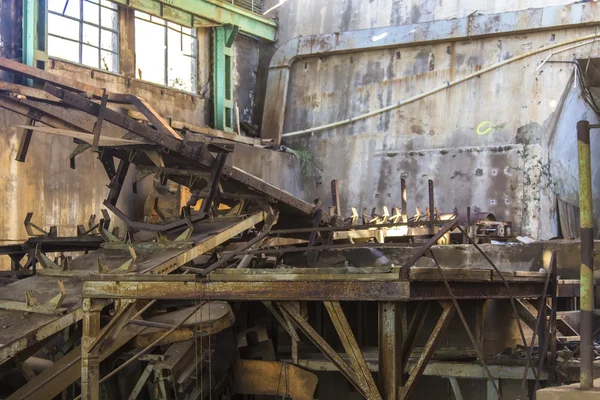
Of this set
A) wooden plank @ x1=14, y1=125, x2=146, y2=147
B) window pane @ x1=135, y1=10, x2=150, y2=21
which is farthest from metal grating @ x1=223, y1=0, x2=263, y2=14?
wooden plank @ x1=14, y1=125, x2=146, y2=147

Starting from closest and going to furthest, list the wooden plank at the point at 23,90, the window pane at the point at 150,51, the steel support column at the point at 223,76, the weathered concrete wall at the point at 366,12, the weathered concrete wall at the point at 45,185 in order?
the wooden plank at the point at 23,90 → the weathered concrete wall at the point at 45,185 → the window pane at the point at 150,51 → the weathered concrete wall at the point at 366,12 → the steel support column at the point at 223,76

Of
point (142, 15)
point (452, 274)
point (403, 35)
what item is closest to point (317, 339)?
point (452, 274)

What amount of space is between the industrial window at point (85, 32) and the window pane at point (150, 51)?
1.80ft

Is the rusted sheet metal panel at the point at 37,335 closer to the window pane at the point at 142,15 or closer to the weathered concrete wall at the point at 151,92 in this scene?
the weathered concrete wall at the point at 151,92

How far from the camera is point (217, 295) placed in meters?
6.13

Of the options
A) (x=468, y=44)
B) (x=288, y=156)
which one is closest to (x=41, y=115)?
(x=288, y=156)

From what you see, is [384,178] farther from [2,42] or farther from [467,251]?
[2,42]

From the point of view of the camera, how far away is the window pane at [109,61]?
13.7m

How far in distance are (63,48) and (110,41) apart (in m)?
1.14

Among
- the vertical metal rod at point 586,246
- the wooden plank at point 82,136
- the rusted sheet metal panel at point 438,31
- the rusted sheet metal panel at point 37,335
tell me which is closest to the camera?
the vertical metal rod at point 586,246

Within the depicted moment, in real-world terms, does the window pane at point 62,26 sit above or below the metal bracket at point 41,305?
above

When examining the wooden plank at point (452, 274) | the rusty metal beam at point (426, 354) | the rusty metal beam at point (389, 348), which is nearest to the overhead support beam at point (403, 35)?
the wooden plank at point (452, 274)

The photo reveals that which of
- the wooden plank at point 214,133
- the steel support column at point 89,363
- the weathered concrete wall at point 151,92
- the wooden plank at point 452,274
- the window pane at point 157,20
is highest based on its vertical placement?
the window pane at point 157,20

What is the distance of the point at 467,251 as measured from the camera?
11.2 metres
